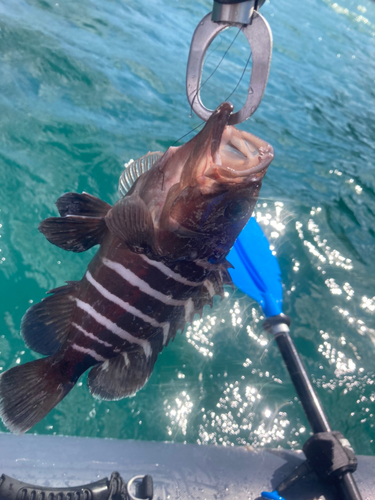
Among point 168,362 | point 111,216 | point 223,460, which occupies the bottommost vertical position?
point 168,362

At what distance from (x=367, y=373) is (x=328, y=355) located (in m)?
0.47

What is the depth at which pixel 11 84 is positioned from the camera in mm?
6176

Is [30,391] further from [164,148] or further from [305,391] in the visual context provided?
[164,148]

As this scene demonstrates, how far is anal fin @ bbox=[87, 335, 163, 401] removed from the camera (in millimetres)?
2529

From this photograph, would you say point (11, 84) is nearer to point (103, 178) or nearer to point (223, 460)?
point (103, 178)

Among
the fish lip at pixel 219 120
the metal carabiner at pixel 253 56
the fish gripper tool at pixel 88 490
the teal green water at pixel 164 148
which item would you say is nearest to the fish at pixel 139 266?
the fish lip at pixel 219 120

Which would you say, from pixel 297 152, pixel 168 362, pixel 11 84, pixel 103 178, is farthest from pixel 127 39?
pixel 168 362

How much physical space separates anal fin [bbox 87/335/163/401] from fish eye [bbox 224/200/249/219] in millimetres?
1053

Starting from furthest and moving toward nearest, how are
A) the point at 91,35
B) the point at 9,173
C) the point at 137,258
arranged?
the point at 91,35 < the point at 9,173 < the point at 137,258

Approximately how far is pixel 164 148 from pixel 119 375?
469 centimetres

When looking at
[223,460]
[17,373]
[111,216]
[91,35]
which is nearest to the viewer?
[111,216]

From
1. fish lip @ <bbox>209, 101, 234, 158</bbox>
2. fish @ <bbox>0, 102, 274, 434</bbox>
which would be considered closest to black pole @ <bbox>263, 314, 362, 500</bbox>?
fish @ <bbox>0, 102, 274, 434</bbox>

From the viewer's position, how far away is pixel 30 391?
235 centimetres

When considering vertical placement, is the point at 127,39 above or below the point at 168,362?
above
